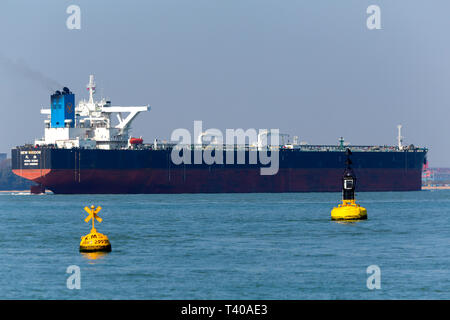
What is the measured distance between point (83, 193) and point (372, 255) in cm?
5501

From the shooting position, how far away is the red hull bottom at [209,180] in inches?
3332

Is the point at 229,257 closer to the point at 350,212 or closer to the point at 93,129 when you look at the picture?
the point at 350,212

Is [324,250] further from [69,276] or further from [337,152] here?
[337,152]

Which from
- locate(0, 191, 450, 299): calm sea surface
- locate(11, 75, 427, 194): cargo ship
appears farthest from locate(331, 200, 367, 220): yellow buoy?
locate(11, 75, 427, 194): cargo ship

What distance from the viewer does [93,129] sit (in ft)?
306

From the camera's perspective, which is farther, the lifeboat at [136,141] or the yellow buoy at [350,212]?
the lifeboat at [136,141]

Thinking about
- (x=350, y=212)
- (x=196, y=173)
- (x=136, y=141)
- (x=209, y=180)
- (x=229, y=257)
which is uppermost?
(x=136, y=141)

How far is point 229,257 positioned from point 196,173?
187 feet

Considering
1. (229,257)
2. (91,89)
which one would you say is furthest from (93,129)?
(229,257)

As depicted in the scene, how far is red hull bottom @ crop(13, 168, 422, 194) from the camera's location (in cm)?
8462

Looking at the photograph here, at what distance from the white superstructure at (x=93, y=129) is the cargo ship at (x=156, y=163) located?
10cm

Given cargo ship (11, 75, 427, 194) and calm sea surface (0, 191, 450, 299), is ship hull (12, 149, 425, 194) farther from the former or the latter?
calm sea surface (0, 191, 450, 299)

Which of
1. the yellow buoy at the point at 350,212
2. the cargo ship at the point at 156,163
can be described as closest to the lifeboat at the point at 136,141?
the cargo ship at the point at 156,163

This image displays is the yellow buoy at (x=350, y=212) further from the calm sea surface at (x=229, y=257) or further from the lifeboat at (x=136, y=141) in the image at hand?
the lifeboat at (x=136, y=141)
